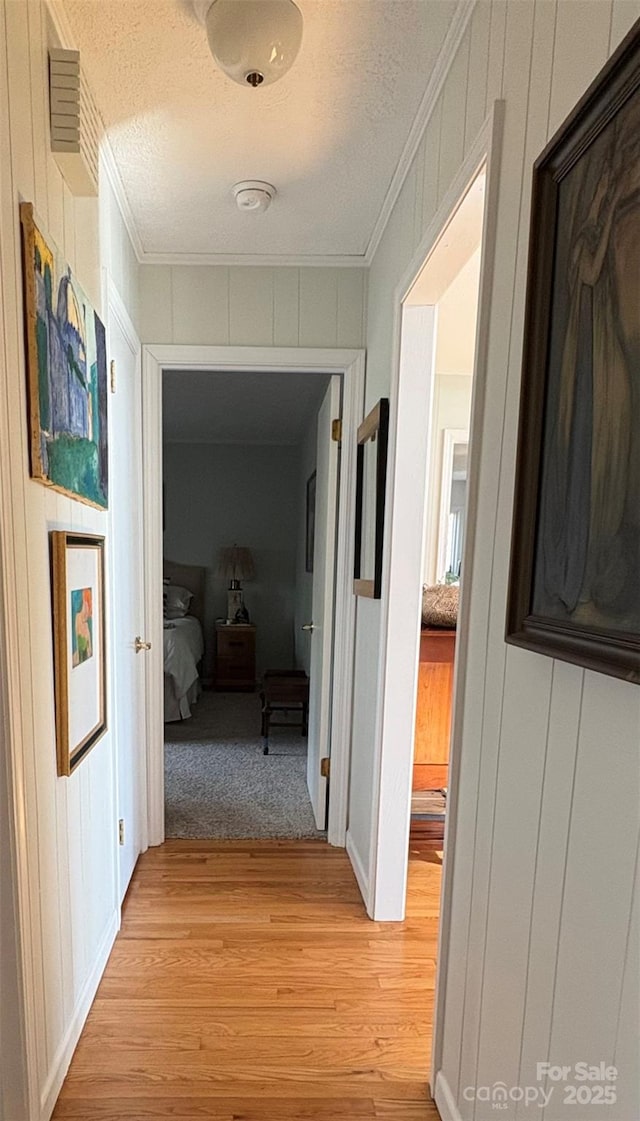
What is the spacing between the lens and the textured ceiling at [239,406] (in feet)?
12.2

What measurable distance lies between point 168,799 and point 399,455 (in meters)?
2.17

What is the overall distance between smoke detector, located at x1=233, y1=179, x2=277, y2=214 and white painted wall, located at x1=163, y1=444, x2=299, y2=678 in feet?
12.2

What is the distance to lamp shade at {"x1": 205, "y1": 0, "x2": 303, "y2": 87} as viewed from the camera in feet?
4.04

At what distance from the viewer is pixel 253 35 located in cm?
125

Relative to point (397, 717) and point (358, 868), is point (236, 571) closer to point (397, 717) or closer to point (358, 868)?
point (358, 868)

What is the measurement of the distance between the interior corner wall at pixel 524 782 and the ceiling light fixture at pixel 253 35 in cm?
39

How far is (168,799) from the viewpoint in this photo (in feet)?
9.84

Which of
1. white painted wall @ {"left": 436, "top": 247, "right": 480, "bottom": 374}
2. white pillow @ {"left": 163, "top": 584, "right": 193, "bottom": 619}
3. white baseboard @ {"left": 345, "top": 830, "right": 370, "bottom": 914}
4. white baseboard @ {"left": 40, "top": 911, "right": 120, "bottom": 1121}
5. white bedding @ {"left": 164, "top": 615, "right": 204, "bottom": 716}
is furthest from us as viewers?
white pillow @ {"left": 163, "top": 584, "right": 193, "bottom": 619}

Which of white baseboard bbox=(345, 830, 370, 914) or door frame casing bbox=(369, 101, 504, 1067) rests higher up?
door frame casing bbox=(369, 101, 504, 1067)

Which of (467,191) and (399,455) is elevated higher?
(467,191)

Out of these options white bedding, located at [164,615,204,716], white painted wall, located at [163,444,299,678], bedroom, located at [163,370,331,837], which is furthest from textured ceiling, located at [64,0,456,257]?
white painted wall, located at [163,444,299,678]

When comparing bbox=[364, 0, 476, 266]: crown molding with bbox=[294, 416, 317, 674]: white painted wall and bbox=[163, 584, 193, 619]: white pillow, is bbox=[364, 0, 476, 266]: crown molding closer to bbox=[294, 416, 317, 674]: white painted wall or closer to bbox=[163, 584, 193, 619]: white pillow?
bbox=[294, 416, 317, 674]: white painted wall

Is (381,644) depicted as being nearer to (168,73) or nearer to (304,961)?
(304,961)

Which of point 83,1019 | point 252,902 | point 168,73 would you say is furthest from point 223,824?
point 168,73
